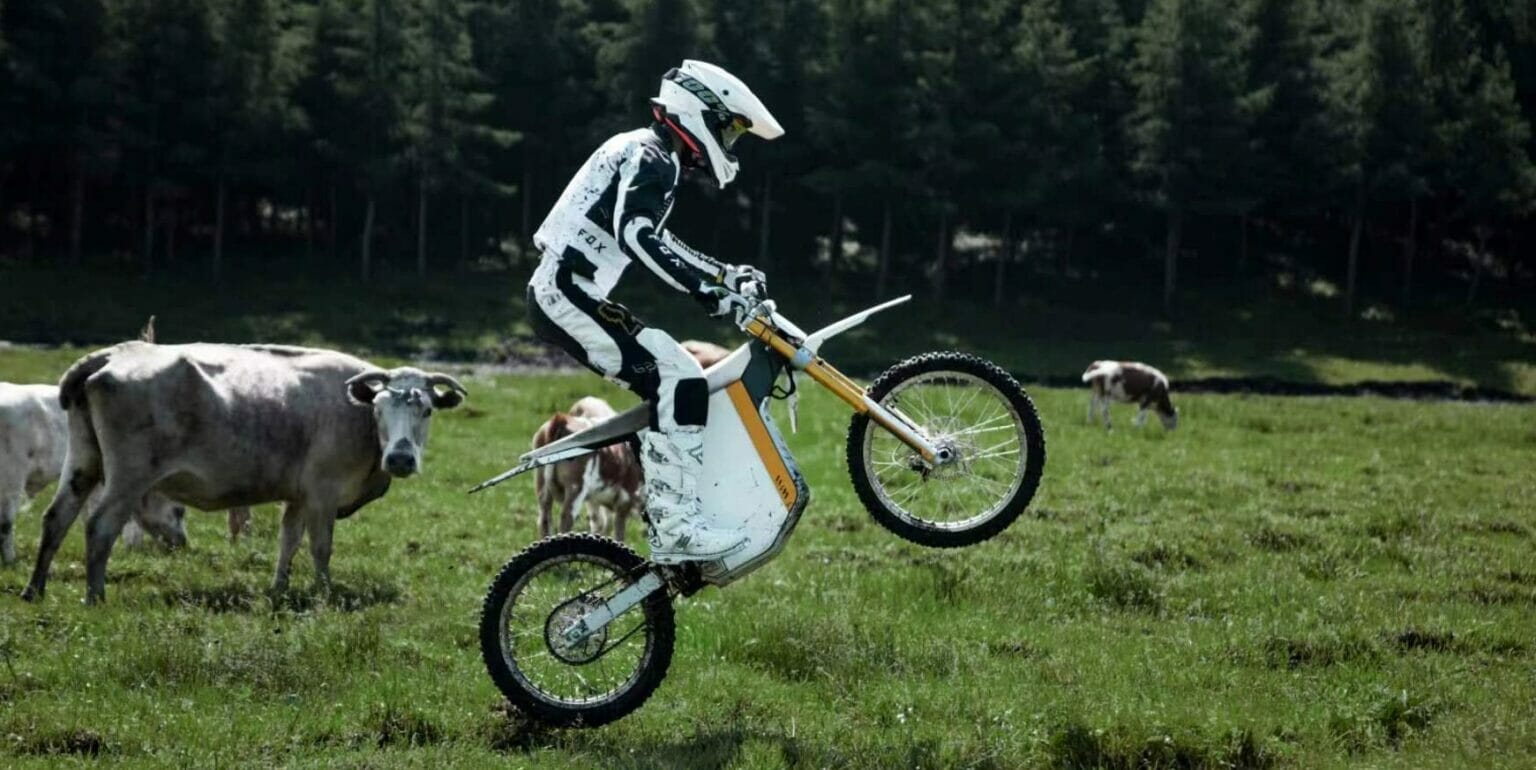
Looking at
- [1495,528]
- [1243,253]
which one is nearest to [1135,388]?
[1495,528]

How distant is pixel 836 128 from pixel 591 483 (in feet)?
164

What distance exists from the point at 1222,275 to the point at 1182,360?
20.7 metres

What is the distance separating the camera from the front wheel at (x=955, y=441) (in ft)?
34.4

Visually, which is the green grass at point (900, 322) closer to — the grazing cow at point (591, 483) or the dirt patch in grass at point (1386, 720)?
the grazing cow at point (591, 483)

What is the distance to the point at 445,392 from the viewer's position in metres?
14.8

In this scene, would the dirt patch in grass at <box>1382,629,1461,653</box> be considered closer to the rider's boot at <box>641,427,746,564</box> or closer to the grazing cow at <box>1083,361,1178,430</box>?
the rider's boot at <box>641,427,746,564</box>

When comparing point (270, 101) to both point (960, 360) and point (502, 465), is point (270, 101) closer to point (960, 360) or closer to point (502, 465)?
point (502, 465)

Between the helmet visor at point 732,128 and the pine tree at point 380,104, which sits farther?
the pine tree at point 380,104

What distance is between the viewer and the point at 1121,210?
245 ft

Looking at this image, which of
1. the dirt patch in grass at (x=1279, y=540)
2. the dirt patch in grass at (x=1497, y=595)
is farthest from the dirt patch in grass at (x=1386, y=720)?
the dirt patch in grass at (x=1279, y=540)

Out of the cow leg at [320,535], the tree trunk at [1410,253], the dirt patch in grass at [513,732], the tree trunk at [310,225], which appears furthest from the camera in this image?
the tree trunk at [310,225]

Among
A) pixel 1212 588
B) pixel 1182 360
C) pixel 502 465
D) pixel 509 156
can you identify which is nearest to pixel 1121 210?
pixel 1182 360

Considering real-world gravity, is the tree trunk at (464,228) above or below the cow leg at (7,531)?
above

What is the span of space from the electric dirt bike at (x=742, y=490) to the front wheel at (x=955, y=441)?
0.01 metres
